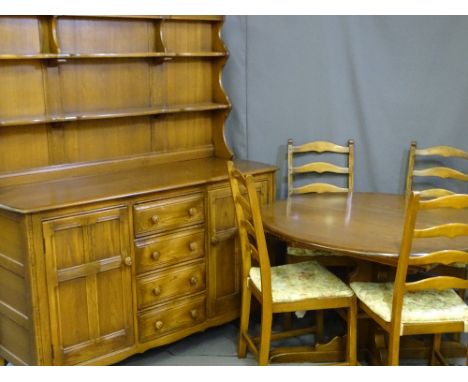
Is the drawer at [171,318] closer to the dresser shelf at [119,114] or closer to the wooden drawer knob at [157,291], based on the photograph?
the wooden drawer knob at [157,291]

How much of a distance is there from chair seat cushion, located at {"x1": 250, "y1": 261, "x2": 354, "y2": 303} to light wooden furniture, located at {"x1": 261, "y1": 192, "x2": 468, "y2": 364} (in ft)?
0.44

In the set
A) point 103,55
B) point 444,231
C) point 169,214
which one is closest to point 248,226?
point 169,214

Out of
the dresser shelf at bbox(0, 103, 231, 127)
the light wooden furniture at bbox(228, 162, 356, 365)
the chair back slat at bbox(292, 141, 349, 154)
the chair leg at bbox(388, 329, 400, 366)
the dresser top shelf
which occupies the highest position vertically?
the dresser shelf at bbox(0, 103, 231, 127)

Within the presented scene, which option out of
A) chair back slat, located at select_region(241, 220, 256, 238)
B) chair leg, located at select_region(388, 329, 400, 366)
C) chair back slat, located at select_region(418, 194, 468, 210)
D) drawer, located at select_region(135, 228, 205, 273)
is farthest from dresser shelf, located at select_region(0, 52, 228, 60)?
chair leg, located at select_region(388, 329, 400, 366)

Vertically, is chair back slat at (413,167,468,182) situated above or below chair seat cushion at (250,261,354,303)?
above

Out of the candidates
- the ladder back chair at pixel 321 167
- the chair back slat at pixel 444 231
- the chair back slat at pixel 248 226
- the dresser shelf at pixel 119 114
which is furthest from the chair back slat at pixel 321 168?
the chair back slat at pixel 444 231

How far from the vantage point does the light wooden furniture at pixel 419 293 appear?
7.50ft

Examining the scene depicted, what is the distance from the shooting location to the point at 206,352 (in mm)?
3225

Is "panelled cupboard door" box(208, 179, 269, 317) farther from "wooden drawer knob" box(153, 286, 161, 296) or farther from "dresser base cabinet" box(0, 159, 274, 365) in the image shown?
"wooden drawer knob" box(153, 286, 161, 296)

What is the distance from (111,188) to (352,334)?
129cm

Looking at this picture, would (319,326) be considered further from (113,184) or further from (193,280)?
(113,184)

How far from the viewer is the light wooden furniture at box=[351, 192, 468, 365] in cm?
229

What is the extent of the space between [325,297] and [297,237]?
0.31 meters

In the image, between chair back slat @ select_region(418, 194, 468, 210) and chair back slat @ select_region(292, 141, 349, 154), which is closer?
chair back slat @ select_region(418, 194, 468, 210)
